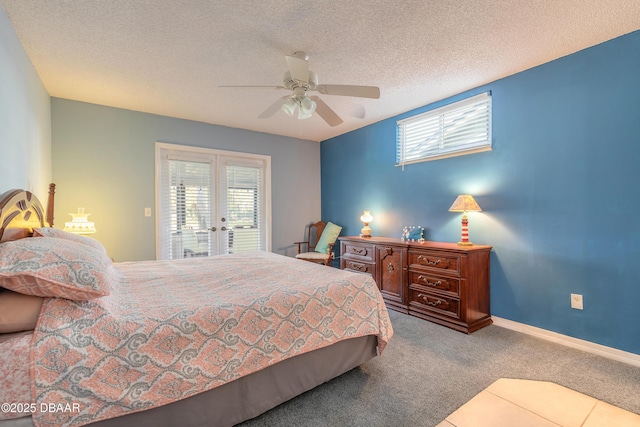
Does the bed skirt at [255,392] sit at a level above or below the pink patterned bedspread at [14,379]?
below

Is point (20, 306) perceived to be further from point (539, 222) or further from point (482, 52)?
point (539, 222)

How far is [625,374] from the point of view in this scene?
2035mm

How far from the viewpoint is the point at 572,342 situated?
2.47 meters

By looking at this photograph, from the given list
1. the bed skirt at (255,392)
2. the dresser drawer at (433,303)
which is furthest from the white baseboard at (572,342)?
the bed skirt at (255,392)

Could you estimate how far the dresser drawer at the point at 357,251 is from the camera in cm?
380

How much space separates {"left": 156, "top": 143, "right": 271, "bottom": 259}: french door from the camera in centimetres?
405

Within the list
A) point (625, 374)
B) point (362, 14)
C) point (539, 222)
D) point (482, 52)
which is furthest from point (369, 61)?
point (625, 374)

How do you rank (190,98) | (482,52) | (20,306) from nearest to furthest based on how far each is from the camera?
(20,306)
(482,52)
(190,98)

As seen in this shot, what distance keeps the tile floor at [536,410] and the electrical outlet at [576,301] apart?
919mm

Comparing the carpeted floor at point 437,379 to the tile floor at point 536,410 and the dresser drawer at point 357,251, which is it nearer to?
the tile floor at point 536,410

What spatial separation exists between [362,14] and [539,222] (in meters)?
2.46

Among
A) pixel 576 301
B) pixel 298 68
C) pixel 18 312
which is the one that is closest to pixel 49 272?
pixel 18 312

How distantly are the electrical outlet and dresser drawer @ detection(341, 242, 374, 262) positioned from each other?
2013 mm

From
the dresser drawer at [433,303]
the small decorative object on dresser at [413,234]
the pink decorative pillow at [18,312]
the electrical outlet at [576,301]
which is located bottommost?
the dresser drawer at [433,303]
